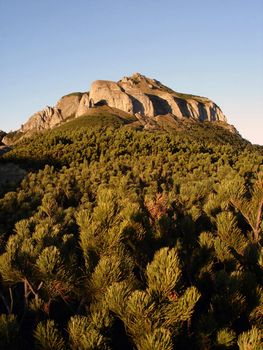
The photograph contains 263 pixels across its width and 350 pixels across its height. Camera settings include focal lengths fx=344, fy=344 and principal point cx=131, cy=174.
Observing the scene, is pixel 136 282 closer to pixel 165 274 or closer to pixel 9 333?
pixel 165 274

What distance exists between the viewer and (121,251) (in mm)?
3645

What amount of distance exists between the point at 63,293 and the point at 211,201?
162 inches

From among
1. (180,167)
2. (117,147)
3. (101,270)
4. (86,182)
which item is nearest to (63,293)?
(101,270)

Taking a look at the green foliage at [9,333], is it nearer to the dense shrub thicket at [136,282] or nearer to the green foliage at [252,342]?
the dense shrub thicket at [136,282]

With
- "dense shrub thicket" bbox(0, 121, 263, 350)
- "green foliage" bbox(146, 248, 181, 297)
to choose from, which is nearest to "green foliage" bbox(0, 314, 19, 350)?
"dense shrub thicket" bbox(0, 121, 263, 350)

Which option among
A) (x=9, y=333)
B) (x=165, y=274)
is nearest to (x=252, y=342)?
(x=165, y=274)

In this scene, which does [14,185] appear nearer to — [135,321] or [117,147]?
[117,147]

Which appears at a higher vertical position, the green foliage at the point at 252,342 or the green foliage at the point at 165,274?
the green foliage at the point at 165,274

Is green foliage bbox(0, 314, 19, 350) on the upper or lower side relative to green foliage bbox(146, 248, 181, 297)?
lower

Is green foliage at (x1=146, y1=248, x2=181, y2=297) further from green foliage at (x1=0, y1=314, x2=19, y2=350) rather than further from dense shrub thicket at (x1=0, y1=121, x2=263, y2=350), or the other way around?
green foliage at (x1=0, y1=314, x2=19, y2=350)

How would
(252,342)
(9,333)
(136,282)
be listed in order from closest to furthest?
(252,342) < (9,333) < (136,282)

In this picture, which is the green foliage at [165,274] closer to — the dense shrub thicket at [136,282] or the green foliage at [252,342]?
the dense shrub thicket at [136,282]

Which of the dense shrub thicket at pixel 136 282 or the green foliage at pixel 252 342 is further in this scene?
the dense shrub thicket at pixel 136 282

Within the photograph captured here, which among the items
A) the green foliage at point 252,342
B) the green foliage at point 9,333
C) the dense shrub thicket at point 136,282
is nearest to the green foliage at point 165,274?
the dense shrub thicket at point 136,282
